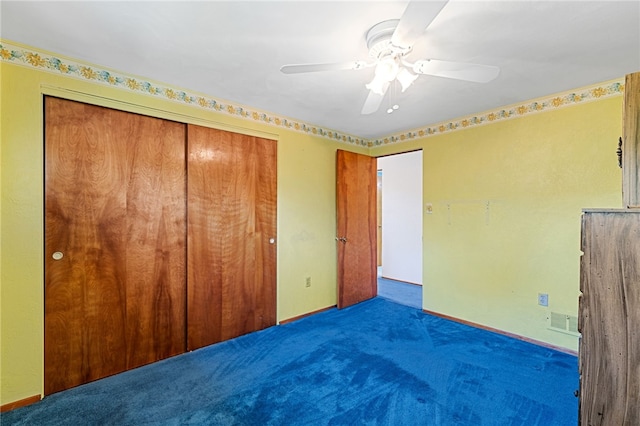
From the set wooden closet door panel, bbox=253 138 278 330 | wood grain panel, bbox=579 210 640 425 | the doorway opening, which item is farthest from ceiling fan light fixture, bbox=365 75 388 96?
the doorway opening

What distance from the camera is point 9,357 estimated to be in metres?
1.79

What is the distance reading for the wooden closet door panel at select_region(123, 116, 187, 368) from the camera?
224 centimetres

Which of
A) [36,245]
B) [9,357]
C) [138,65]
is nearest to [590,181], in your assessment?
[138,65]

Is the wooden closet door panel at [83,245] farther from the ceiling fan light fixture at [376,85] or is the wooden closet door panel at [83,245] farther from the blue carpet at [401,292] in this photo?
the blue carpet at [401,292]

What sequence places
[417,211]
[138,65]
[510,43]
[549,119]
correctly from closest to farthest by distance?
[510,43] < [138,65] < [549,119] < [417,211]

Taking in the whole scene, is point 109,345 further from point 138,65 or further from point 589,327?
point 589,327

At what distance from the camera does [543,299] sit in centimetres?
261

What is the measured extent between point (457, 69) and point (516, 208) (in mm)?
1844

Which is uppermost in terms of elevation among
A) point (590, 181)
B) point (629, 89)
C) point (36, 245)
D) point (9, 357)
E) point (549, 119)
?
point (549, 119)

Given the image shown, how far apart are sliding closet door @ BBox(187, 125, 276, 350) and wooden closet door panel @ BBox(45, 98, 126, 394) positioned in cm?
53

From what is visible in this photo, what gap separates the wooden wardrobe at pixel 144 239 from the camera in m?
1.96

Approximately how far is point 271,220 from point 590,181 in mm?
2856

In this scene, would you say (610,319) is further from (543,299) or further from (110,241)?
(110,241)

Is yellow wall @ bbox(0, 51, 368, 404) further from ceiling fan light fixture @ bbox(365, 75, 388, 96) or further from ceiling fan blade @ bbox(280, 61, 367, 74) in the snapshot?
ceiling fan light fixture @ bbox(365, 75, 388, 96)
